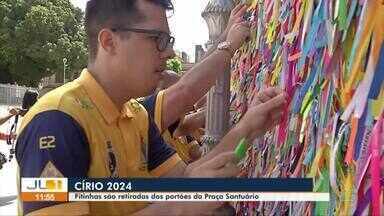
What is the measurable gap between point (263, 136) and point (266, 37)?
280mm

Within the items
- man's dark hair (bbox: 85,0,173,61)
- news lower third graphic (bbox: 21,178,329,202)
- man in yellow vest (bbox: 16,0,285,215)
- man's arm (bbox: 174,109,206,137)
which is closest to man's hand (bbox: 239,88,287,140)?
man in yellow vest (bbox: 16,0,285,215)

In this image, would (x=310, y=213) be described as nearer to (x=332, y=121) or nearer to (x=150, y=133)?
(x=332, y=121)

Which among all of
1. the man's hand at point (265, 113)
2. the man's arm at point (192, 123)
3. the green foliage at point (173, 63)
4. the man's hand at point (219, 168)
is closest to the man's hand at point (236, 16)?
the green foliage at point (173, 63)

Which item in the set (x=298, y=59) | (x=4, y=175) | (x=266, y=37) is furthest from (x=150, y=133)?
(x=4, y=175)

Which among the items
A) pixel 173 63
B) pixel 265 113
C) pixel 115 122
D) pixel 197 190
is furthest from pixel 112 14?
pixel 173 63

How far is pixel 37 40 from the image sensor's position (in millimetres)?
41156

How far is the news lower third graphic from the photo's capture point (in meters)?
0.88

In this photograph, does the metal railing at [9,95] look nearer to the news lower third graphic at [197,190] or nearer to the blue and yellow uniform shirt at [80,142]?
the blue and yellow uniform shirt at [80,142]

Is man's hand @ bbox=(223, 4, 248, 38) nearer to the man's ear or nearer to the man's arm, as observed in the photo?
the man's ear

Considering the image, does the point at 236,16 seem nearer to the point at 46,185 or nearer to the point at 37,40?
the point at 46,185

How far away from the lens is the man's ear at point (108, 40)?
4.43 feet

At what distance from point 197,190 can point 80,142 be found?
36cm

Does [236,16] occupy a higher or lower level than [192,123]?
higher

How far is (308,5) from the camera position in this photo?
1160 mm
